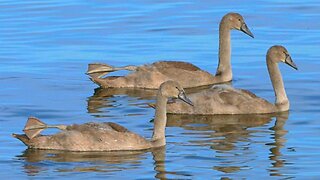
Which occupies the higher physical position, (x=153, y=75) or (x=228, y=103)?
(x=153, y=75)

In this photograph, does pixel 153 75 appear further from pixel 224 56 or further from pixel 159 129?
pixel 159 129

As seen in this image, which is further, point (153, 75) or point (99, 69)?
point (153, 75)

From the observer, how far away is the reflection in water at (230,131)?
55.2 ft

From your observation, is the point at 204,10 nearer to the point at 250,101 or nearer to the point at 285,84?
the point at 285,84

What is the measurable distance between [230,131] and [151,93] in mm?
3300

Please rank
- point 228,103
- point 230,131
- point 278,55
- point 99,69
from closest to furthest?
1. point 230,131
2. point 228,103
3. point 278,55
4. point 99,69

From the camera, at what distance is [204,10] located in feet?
95.6

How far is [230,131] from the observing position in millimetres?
18734

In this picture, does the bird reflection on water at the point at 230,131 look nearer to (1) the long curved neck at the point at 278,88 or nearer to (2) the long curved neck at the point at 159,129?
(1) the long curved neck at the point at 278,88

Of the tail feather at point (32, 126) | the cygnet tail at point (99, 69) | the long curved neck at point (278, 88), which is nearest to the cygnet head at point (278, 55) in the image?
the long curved neck at point (278, 88)

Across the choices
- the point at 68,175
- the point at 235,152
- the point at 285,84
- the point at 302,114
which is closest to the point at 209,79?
the point at 285,84

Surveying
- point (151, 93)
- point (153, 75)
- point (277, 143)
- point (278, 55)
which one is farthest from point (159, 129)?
point (153, 75)

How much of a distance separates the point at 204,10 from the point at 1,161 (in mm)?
13087

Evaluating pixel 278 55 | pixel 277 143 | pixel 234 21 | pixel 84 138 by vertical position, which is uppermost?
pixel 234 21
